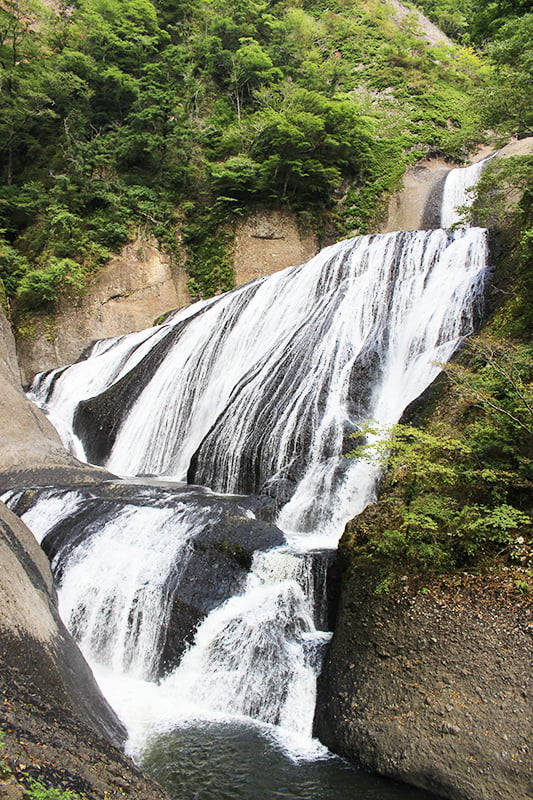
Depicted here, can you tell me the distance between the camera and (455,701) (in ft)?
14.9

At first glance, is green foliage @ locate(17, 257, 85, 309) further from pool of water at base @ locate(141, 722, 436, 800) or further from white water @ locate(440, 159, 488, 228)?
pool of water at base @ locate(141, 722, 436, 800)

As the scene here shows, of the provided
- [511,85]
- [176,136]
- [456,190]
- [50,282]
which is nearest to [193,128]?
[176,136]

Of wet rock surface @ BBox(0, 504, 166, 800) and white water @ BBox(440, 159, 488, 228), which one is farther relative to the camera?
white water @ BBox(440, 159, 488, 228)

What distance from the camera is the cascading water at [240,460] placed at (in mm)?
6043

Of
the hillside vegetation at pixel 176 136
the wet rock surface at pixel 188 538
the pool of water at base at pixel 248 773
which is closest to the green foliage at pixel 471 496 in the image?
the wet rock surface at pixel 188 538

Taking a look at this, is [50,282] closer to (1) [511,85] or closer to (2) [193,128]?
(2) [193,128]

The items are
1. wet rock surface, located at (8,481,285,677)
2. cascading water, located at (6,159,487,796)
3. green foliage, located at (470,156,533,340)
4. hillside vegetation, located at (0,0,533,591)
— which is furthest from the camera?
hillside vegetation, located at (0,0,533,591)

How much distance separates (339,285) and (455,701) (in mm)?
10893

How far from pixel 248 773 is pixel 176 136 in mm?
25502

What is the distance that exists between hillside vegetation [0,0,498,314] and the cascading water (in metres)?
6.74

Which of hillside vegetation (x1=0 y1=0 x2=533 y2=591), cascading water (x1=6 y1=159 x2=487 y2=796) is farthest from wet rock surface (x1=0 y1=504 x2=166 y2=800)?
hillside vegetation (x1=0 y1=0 x2=533 y2=591)

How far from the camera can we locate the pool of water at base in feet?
14.1

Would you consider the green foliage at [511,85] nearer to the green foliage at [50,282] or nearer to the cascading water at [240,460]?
the cascading water at [240,460]

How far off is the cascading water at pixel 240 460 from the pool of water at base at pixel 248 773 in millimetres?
294
